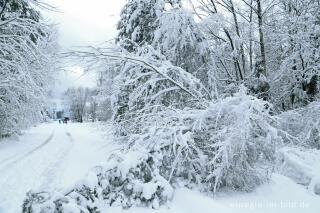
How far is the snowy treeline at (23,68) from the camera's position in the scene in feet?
25.2

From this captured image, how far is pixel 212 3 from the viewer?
8273 mm

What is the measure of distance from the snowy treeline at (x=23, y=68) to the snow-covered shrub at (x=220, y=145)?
5.72 m

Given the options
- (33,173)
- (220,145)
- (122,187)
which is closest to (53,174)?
(33,173)

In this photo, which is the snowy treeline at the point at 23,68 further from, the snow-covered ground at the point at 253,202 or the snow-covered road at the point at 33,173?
the snow-covered ground at the point at 253,202

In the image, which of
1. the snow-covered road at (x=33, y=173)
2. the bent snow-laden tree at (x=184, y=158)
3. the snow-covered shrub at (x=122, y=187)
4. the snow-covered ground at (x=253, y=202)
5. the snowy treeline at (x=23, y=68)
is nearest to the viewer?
the snow-covered shrub at (x=122, y=187)

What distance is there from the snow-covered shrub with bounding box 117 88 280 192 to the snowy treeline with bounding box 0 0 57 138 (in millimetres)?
5721

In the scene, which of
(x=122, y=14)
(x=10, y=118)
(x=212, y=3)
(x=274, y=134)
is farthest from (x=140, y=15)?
(x=10, y=118)

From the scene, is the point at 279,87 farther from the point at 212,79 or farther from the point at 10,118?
the point at 10,118

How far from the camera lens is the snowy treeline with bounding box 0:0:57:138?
302 inches

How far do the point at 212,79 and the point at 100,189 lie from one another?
4.90 m

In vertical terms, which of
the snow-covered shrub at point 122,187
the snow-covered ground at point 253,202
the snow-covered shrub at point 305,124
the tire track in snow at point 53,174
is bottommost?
the tire track in snow at point 53,174

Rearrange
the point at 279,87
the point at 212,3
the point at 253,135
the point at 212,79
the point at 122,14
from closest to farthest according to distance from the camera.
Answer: the point at 253,135
the point at 212,79
the point at 212,3
the point at 279,87
the point at 122,14

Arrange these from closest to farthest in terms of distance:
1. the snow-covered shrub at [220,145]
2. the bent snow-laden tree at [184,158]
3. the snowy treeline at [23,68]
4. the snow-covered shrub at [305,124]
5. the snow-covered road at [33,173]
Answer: the bent snow-laden tree at [184,158] → the snow-covered shrub at [220,145] → the snow-covered road at [33,173] → the snow-covered shrub at [305,124] → the snowy treeline at [23,68]

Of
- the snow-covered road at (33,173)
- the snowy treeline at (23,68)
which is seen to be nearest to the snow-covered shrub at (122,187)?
the snow-covered road at (33,173)
